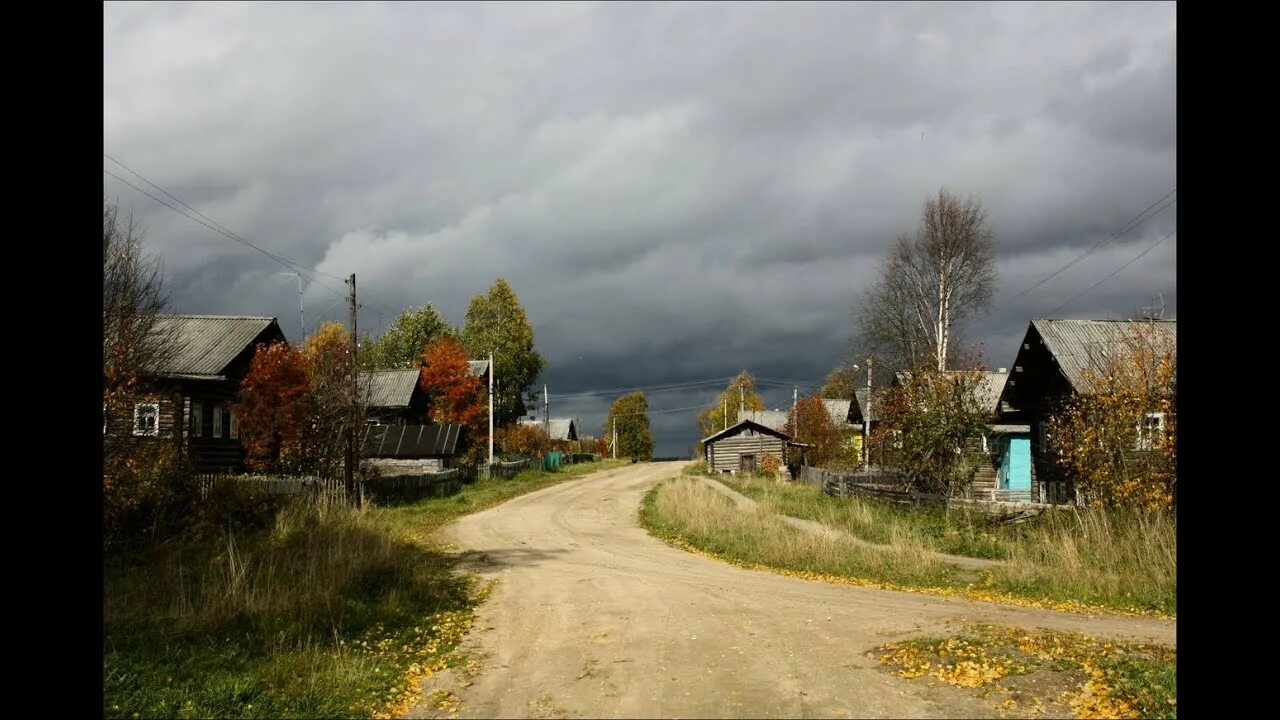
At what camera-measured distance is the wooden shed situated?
58531 millimetres

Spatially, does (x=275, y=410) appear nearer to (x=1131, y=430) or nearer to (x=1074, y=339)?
(x=1131, y=430)

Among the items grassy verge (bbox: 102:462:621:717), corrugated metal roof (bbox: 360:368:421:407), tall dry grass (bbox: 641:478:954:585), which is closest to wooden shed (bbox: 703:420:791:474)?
corrugated metal roof (bbox: 360:368:421:407)

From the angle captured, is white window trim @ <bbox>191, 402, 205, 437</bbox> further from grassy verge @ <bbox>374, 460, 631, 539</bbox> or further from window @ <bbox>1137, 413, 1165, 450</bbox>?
window @ <bbox>1137, 413, 1165, 450</bbox>

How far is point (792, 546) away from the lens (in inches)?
692

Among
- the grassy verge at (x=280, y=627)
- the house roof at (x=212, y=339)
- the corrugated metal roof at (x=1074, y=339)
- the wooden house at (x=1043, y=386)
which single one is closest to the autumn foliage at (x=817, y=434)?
the wooden house at (x=1043, y=386)

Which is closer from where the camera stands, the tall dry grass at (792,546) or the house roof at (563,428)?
the tall dry grass at (792,546)

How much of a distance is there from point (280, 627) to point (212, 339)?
95.0ft

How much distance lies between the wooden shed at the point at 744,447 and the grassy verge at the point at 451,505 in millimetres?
15579

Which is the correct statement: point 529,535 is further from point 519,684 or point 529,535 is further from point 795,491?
point 795,491

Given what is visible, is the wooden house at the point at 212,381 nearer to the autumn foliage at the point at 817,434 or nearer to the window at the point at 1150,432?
the window at the point at 1150,432

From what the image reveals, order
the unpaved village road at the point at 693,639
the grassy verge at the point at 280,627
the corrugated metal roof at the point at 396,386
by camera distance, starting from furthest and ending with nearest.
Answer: the corrugated metal roof at the point at 396,386, the grassy verge at the point at 280,627, the unpaved village road at the point at 693,639

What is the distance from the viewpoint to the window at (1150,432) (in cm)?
1770
